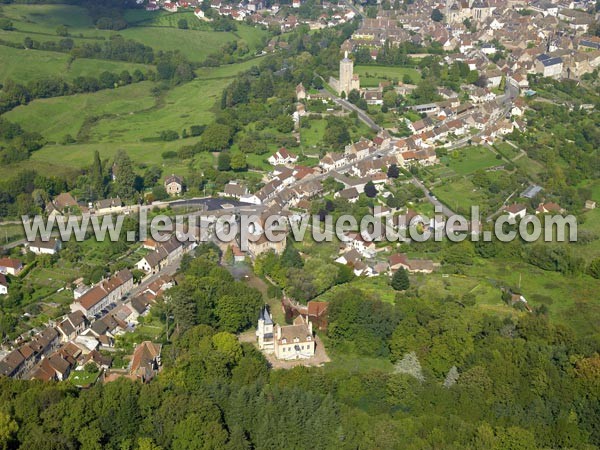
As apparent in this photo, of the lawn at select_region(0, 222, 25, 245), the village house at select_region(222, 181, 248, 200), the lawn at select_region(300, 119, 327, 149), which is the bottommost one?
the lawn at select_region(300, 119, 327, 149)

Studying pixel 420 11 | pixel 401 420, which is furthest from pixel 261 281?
pixel 420 11

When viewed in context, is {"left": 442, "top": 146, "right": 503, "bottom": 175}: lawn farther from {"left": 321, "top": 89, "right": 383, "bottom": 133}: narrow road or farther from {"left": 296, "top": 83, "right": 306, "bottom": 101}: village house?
{"left": 296, "top": 83, "right": 306, "bottom": 101}: village house

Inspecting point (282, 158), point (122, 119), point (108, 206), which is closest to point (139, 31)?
point (122, 119)

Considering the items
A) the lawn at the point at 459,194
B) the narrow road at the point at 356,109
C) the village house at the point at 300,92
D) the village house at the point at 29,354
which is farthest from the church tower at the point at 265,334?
the village house at the point at 300,92

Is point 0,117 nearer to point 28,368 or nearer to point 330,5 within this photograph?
point 28,368

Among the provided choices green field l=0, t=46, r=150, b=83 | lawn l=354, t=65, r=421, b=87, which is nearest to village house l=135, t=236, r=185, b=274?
lawn l=354, t=65, r=421, b=87

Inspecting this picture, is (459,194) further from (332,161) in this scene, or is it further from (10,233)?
(10,233)

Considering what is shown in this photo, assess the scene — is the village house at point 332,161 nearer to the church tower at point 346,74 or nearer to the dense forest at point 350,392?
the church tower at point 346,74
